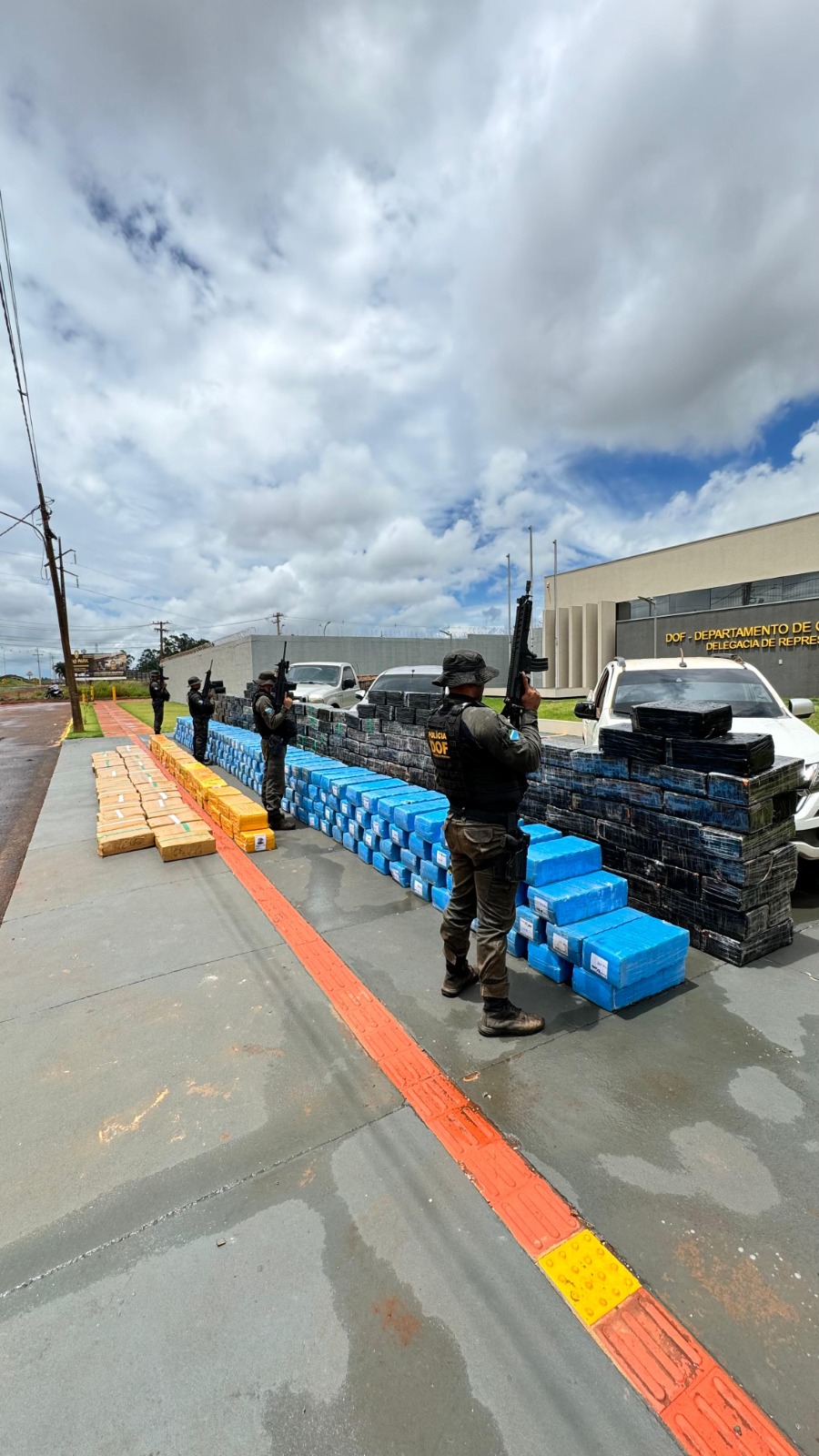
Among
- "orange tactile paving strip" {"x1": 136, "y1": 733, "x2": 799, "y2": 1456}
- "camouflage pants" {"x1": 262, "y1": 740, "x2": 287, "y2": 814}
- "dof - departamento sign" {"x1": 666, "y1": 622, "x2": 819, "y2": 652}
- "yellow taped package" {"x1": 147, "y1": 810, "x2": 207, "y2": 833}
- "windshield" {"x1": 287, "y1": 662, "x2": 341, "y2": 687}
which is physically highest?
"dof - departamento sign" {"x1": 666, "y1": 622, "x2": 819, "y2": 652}

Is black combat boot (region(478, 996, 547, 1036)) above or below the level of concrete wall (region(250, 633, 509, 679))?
below

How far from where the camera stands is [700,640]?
27562mm

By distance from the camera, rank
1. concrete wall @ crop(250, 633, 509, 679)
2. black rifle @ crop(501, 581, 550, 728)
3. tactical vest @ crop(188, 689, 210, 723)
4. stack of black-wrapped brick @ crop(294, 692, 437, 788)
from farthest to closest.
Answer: concrete wall @ crop(250, 633, 509, 679) < tactical vest @ crop(188, 689, 210, 723) < stack of black-wrapped brick @ crop(294, 692, 437, 788) < black rifle @ crop(501, 581, 550, 728)

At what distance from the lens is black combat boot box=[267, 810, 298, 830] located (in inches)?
286

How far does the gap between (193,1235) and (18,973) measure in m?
2.66

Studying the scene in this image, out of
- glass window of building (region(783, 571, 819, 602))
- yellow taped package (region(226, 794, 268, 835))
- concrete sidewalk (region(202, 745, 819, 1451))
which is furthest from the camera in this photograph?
glass window of building (region(783, 571, 819, 602))

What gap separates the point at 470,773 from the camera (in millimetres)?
3117

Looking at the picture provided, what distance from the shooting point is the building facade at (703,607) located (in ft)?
78.7

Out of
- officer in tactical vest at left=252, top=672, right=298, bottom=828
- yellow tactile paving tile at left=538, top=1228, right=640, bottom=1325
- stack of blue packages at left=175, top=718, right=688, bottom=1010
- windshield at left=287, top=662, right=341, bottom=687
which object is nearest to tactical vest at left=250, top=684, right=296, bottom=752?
officer in tactical vest at left=252, top=672, right=298, bottom=828

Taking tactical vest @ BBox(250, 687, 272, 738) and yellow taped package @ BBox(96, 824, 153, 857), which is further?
tactical vest @ BBox(250, 687, 272, 738)

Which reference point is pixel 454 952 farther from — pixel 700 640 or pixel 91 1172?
pixel 700 640

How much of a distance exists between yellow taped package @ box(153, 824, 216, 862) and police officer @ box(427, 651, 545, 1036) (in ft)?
12.7

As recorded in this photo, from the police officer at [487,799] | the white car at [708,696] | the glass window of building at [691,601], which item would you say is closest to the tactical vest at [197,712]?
the white car at [708,696]

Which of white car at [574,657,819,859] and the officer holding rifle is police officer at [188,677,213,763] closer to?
the officer holding rifle
